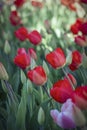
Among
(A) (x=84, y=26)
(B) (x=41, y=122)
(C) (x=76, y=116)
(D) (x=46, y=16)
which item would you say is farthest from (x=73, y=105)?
(D) (x=46, y=16)

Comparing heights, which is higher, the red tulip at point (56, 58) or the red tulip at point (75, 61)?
the red tulip at point (56, 58)

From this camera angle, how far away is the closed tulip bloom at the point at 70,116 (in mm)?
677

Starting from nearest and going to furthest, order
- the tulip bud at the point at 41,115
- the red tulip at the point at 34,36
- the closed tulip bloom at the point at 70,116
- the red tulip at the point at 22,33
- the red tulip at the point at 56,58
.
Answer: the closed tulip bloom at the point at 70,116 → the tulip bud at the point at 41,115 → the red tulip at the point at 56,58 → the red tulip at the point at 34,36 → the red tulip at the point at 22,33

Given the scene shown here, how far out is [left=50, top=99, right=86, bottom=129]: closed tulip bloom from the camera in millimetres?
677

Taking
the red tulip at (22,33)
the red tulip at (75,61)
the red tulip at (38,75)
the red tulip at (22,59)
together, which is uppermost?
the red tulip at (38,75)

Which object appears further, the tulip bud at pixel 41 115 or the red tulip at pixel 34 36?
the red tulip at pixel 34 36

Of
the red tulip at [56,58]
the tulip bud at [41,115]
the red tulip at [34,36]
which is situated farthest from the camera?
the red tulip at [34,36]

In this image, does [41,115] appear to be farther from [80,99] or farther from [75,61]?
[75,61]

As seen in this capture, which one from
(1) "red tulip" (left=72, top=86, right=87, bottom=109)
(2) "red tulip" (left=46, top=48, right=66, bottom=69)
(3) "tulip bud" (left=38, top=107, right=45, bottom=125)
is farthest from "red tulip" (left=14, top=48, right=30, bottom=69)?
(1) "red tulip" (left=72, top=86, right=87, bottom=109)

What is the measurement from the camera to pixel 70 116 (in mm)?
705

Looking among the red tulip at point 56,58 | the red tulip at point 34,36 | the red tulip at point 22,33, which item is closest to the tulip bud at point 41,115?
the red tulip at point 56,58

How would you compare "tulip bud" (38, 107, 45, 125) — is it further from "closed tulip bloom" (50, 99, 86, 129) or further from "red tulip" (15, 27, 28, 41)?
"red tulip" (15, 27, 28, 41)

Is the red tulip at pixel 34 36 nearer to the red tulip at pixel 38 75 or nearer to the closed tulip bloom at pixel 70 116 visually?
the red tulip at pixel 38 75

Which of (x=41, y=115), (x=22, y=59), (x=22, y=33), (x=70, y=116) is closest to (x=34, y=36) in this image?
(x=22, y=33)
